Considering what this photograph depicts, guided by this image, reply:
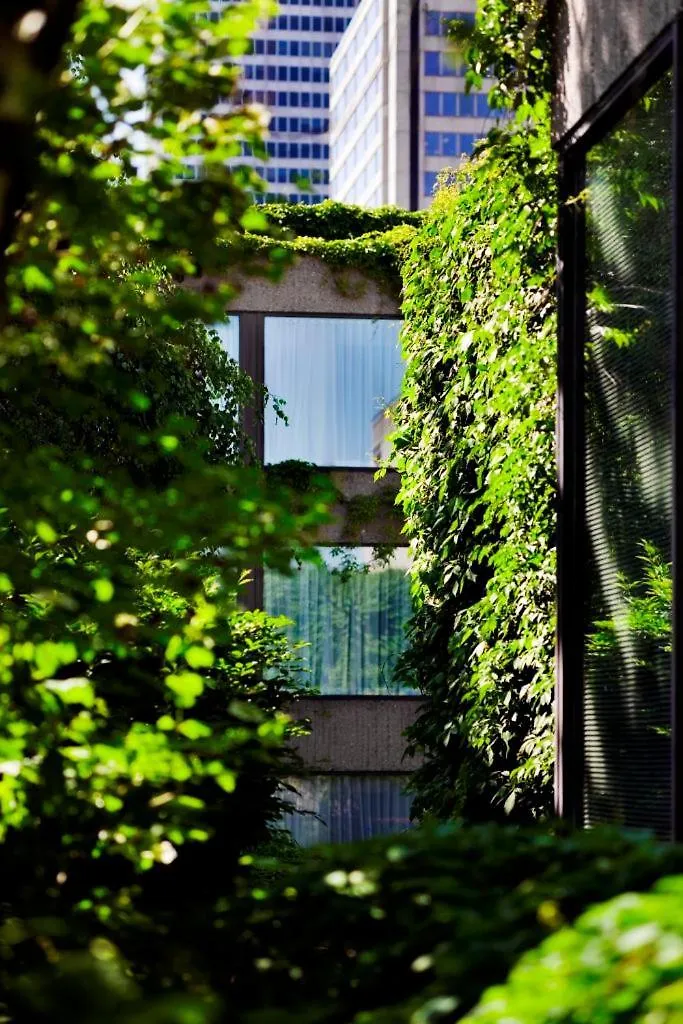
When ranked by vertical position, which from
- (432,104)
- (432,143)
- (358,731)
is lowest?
(358,731)

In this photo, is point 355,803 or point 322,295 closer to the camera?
point 355,803

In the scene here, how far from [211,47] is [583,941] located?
6.53ft

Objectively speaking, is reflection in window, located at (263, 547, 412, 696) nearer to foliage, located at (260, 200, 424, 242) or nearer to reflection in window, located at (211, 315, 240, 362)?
reflection in window, located at (211, 315, 240, 362)

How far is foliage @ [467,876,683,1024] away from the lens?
1.93 metres

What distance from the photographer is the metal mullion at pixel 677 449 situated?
500 centimetres

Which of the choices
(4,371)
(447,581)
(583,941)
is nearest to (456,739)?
(447,581)

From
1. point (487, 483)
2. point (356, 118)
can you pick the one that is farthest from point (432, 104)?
point (487, 483)

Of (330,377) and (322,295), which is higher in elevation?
(322,295)

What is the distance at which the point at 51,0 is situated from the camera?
240 cm

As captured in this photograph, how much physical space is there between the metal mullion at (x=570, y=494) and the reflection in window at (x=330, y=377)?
10.2 metres

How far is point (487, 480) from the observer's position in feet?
23.8

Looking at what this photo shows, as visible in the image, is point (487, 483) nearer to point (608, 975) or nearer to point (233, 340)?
point (608, 975)

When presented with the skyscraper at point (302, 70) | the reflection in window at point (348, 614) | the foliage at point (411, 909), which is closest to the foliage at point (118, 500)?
the foliage at point (411, 909)

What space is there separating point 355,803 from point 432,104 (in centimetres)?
6399
